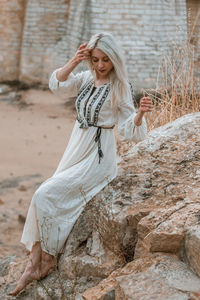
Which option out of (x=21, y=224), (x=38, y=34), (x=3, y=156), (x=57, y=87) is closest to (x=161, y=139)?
(x=57, y=87)

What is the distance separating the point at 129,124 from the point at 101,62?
0.49m

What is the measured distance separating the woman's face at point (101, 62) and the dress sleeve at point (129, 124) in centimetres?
26

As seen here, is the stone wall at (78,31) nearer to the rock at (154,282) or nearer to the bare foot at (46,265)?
the bare foot at (46,265)

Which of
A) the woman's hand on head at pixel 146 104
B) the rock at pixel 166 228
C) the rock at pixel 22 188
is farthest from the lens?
the rock at pixel 22 188

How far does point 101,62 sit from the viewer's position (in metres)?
3.51

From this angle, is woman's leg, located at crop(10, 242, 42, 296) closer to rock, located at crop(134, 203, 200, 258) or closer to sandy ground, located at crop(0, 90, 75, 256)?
rock, located at crop(134, 203, 200, 258)

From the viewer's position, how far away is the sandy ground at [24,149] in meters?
6.64

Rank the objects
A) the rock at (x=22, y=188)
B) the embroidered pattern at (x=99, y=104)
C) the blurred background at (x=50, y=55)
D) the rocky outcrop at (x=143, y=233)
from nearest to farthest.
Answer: the rocky outcrop at (x=143, y=233)
the embroidered pattern at (x=99, y=104)
the rock at (x=22, y=188)
the blurred background at (x=50, y=55)

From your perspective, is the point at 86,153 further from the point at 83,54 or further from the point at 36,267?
the point at 36,267

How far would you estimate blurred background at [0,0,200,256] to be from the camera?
9.29 meters

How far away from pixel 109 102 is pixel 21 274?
1502 mm

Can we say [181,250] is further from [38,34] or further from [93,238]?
[38,34]

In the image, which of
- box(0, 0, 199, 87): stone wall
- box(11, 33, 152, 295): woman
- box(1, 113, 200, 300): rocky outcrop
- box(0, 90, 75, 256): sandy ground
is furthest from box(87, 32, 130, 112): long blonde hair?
box(0, 0, 199, 87): stone wall

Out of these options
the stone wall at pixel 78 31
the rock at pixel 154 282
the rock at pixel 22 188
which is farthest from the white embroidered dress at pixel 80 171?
the stone wall at pixel 78 31
